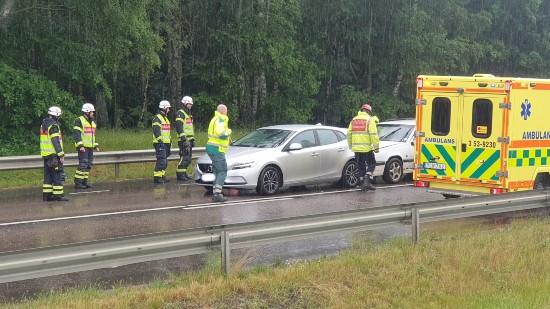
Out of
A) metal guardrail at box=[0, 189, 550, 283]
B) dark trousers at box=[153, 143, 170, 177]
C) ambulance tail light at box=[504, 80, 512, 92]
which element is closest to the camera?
metal guardrail at box=[0, 189, 550, 283]

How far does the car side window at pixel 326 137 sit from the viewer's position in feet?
54.3

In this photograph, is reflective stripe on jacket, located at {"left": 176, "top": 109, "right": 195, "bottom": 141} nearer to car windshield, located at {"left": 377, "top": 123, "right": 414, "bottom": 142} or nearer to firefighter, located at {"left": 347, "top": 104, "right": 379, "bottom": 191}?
firefighter, located at {"left": 347, "top": 104, "right": 379, "bottom": 191}

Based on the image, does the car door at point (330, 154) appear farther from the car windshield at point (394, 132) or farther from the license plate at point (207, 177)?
the license plate at point (207, 177)

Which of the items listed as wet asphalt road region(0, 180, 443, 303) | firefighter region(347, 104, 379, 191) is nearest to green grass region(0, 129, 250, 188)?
wet asphalt road region(0, 180, 443, 303)

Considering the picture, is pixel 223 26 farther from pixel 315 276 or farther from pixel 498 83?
pixel 315 276

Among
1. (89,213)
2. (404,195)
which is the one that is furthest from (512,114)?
(89,213)

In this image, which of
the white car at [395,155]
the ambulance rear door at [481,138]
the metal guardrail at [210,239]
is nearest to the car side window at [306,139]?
the white car at [395,155]

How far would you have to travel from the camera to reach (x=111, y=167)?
766 inches

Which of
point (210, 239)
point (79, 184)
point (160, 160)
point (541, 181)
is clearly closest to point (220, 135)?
point (160, 160)

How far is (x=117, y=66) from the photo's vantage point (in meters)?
22.7

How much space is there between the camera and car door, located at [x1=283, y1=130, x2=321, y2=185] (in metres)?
15.6

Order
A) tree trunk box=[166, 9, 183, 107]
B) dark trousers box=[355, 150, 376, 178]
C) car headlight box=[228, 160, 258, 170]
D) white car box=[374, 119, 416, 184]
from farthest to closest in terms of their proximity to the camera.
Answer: tree trunk box=[166, 9, 183, 107], white car box=[374, 119, 416, 184], dark trousers box=[355, 150, 376, 178], car headlight box=[228, 160, 258, 170]

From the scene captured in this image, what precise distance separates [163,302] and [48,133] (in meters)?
8.39

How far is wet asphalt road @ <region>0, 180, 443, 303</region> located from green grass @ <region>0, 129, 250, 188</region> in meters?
0.93
